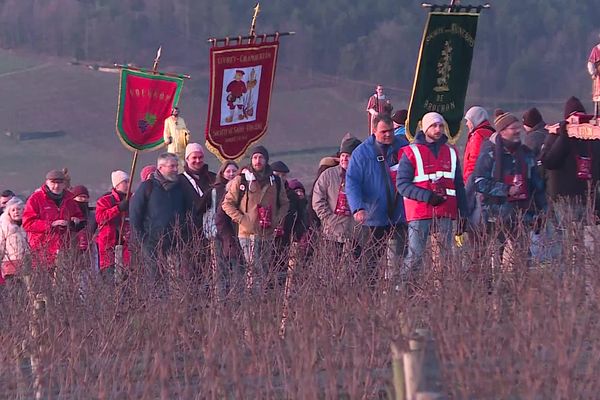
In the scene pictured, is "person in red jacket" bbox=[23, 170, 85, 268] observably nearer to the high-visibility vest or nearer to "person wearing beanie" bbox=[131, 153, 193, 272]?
"person wearing beanie" bbox=[131, 153, 193, 272]

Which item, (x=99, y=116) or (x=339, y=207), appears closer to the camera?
(x=339, y=207)

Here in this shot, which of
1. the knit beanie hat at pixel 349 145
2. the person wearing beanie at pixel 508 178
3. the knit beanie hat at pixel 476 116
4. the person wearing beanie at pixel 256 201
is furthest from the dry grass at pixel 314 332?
the knit beanie hat at pixel 476 116

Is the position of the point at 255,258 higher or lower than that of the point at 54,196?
lower

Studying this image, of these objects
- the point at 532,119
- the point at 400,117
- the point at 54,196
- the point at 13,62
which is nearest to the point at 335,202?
the point at 400,117

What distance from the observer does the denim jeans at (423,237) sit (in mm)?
12000

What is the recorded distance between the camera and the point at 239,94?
17344mm

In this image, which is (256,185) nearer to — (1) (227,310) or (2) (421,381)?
(1) (227,310)

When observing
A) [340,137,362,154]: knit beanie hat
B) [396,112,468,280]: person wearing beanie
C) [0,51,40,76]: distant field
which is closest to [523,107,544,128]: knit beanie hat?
[340,137,362,154]: knit beanie hat

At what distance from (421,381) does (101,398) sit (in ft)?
7.54

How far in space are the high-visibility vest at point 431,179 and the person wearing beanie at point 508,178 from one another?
1.00 feet

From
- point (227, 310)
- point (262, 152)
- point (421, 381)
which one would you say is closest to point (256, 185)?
point (262, 152)

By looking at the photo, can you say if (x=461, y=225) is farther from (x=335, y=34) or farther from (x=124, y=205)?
(x=335, y=34)

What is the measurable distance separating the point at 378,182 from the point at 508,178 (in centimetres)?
98

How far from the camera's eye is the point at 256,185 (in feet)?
48.5
